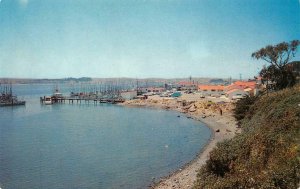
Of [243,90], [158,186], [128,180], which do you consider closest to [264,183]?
[158,186]

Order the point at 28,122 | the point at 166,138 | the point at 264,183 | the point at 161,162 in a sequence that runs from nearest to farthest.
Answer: the point at 264,183 → the point at 161,162 → the point at 166,138 → the point at 28,122

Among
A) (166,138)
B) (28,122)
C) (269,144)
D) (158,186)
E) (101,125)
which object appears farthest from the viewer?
(28,122)

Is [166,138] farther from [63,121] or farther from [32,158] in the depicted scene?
[63,121]

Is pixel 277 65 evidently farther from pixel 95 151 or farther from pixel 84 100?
pixel 84 100

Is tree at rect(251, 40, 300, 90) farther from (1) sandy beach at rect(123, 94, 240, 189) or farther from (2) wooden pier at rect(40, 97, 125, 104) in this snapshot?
(2) wooden pier at rect(40, 97, 125, 104)

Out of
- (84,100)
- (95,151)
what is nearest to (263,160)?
(95,151)

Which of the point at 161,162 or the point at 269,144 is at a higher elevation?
the point at 269,144

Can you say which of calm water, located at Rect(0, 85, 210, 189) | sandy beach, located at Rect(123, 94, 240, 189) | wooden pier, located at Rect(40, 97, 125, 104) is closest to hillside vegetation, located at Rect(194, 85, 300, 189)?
sandy beach, located at Rect(123, 94, 240, 189)
